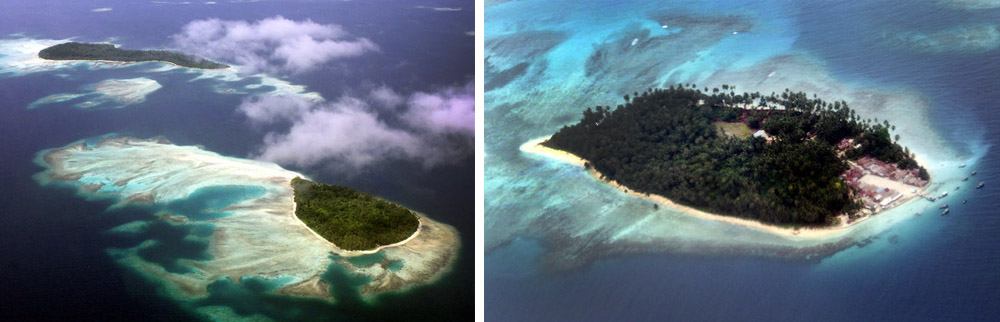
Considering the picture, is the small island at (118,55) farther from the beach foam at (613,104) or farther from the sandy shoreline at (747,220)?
the sandy shoreline at (747,220)

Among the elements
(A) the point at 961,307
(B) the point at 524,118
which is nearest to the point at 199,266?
(B) the point at 524,118

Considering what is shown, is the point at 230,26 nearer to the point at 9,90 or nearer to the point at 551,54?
the point at 9,90

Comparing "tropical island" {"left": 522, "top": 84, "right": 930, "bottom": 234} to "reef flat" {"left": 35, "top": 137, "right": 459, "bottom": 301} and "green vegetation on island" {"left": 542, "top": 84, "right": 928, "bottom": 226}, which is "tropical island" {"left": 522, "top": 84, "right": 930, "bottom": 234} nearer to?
"green vegetation on island" {"left": 542, "top": 84, "right": 928, "bottom": 226}

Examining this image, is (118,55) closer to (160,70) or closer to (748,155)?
(160,70)

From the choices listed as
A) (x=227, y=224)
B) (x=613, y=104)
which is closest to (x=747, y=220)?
(x=613, y=104)

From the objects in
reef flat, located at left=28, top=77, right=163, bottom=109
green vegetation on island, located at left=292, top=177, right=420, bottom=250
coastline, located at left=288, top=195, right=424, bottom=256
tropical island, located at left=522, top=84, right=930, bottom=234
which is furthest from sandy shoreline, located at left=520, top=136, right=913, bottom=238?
reef flat, located at left=28, top=77, right=163, bottom=109

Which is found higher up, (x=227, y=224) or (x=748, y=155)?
(x=748, y=155)
